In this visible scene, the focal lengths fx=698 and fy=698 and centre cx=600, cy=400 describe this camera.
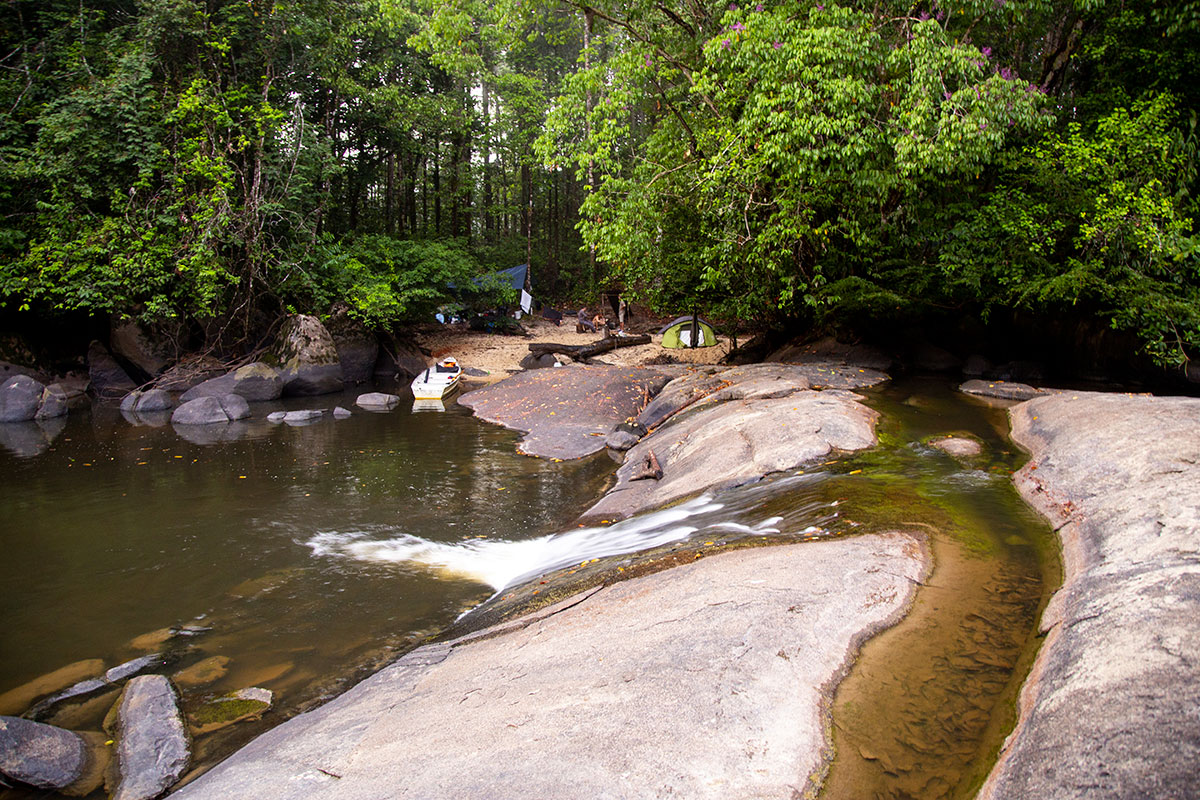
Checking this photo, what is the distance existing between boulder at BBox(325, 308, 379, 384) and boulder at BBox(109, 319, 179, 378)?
383 centimetres

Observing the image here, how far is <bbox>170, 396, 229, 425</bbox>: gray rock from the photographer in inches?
568

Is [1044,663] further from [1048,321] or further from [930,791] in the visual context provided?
[1048,321]

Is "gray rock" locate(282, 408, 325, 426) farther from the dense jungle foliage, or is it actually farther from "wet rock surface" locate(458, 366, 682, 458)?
the dense jungle foliage

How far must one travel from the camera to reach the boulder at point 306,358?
685 inches

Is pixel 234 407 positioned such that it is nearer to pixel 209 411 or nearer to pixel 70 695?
pixel 209 411

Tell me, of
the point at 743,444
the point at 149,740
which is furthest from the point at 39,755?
the point at 743,444

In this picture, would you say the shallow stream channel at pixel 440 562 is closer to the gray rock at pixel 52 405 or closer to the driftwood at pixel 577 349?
the gray rock at pixel 52 405

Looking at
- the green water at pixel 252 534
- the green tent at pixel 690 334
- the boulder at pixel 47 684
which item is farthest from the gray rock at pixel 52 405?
the green tent at pixel 690 334

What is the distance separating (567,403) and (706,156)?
5.41 meters

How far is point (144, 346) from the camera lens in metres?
Answer: 17.2

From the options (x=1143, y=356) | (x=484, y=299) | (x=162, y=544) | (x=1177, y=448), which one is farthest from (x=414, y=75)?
(x=1177, y=448)

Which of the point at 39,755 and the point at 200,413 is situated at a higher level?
the point at 200,413

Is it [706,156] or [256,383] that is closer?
[706,156]

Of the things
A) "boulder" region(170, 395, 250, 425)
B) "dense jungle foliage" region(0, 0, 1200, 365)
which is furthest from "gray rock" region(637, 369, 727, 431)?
"boulder" region(170, 395, 250, 425)
